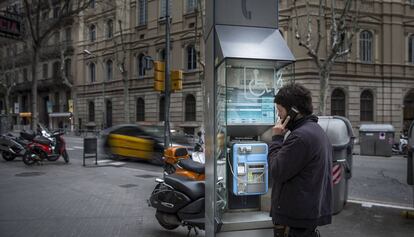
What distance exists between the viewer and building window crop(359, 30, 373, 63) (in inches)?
1189

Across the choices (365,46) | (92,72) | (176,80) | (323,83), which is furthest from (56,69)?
(176,80)

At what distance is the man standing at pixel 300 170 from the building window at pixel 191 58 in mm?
31748

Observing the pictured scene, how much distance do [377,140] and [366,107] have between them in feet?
39.7

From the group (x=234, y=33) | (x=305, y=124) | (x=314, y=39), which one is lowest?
(x=305, y=124)

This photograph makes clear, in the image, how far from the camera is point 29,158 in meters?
13.7

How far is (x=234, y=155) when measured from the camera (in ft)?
13.3

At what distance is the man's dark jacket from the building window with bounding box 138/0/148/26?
3730 cm

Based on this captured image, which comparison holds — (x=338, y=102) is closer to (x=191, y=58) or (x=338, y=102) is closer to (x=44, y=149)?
(x=191, y=58)

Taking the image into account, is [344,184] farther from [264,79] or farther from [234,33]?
[234,33]

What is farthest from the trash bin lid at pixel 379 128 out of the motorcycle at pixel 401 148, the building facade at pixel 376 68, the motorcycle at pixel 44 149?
the motorcycle at pixel 44 149

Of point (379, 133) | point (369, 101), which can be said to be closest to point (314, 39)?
point (369, 101)

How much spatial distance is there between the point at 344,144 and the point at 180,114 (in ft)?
93.0

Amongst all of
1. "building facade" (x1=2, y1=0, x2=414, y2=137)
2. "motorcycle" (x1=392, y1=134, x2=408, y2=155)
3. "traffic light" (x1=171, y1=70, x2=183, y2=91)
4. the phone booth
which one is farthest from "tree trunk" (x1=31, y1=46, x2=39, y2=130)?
the phone booth

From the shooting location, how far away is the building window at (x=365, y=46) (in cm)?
3020
